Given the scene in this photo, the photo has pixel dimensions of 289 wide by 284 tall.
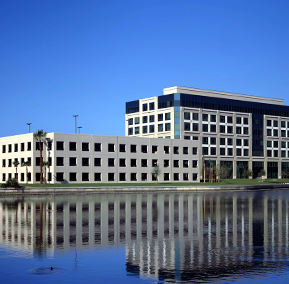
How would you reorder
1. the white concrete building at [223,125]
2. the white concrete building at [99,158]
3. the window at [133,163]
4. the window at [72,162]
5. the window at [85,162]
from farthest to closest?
the white concrete building at [223,125] → the window at [133,163] → the window at [85,162] → the window at [72,162] → the white concrete building at [99,158]

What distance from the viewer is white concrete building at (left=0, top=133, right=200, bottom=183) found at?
9862 cm

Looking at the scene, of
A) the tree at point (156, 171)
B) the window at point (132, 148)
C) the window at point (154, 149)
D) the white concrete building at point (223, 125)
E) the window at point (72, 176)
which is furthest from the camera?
the white concrete building at point (223, 125)

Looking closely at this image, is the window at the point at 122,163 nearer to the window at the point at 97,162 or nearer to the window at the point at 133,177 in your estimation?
the window at the point at 133,177

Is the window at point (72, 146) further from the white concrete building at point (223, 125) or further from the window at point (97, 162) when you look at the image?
the white concrete building at point (223, 125)

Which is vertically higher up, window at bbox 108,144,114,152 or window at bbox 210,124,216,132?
window at bbox 210,124,216,132

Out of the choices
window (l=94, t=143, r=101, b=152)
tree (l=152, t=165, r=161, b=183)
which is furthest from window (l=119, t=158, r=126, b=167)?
tree (l=152, t=165, r=161, b=183)

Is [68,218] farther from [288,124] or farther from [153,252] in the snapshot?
[288,124]

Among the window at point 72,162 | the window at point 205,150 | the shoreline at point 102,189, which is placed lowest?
the shoreline at point 102,189

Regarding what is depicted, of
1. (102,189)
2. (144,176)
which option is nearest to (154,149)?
(144,176)

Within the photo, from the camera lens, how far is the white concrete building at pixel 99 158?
98625mm

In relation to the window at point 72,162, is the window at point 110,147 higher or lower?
higher

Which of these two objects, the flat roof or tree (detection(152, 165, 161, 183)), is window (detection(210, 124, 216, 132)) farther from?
tree (detection(152, 165, 161, 183))

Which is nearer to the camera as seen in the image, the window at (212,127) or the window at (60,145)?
the window at (60,145)

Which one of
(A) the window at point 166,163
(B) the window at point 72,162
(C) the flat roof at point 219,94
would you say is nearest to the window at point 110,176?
(B) the window at point 72,162
